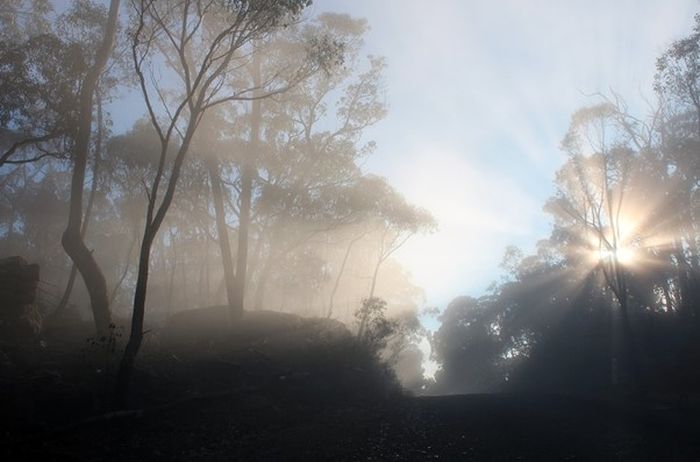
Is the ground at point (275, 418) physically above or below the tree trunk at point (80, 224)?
below

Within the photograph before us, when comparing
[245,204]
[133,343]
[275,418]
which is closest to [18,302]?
[133,343]

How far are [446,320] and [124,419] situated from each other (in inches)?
1624

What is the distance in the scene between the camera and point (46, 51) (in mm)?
16797

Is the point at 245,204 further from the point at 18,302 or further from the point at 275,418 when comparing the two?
the point at 275,418

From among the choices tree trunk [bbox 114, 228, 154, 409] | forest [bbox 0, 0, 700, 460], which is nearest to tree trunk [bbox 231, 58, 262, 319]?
forest [bbox 0, 0, 700, 460]

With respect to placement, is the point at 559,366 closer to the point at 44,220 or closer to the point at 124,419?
the point at 124,419

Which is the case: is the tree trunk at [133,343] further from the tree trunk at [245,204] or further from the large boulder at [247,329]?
the tree trunk at [245,204]

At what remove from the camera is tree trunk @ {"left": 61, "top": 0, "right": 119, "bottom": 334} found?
15484 mm

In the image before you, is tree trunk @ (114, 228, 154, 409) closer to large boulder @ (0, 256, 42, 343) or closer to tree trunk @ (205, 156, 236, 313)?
large boulder @ (0, 256, 42, 343)

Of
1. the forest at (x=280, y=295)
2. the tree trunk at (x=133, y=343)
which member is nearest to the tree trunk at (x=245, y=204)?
the forest at (x=280, y=295)

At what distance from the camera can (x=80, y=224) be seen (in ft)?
53.3

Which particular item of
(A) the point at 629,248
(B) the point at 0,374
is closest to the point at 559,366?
(A) the point at 629,248

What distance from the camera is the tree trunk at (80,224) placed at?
15.5 metres

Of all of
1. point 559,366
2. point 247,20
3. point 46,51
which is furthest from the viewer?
point 559,366
